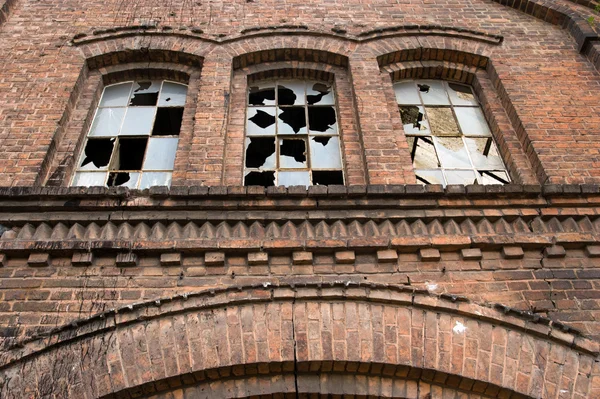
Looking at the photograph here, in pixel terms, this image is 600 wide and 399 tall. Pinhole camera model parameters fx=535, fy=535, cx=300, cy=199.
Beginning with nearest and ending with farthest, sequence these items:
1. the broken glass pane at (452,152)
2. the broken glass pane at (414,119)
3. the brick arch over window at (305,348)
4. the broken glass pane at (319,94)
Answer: the brick arch over window at (305,348)
the broken glass pane at (452,152)
the broken glass pane at (414,119)
the broken glass pane at (319,94)

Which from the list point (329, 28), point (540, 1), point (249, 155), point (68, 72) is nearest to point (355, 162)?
point (249, 155)

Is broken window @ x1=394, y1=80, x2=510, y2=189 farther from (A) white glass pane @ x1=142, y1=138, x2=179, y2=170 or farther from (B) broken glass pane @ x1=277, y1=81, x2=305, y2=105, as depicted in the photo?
(A) white glass pane @ x1=142, y1=138, x2=179, y2=170

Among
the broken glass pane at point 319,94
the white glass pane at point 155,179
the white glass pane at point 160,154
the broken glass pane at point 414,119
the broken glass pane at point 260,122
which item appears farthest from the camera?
the broken glass pane at point 319,94

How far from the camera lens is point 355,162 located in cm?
561

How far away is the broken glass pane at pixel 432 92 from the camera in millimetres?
6762

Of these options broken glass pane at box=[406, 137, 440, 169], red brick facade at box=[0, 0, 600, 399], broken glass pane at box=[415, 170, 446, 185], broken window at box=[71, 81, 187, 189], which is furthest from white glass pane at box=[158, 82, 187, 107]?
broken glass pane at box=[415, 170, 446, 185]

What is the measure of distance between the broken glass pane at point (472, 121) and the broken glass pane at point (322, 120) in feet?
5.05

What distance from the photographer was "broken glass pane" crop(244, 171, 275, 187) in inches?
221

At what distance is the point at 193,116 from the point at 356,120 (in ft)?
6.10

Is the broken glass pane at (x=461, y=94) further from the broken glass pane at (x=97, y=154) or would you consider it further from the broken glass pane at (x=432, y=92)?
the broken glass pane at (x=97, y=154)

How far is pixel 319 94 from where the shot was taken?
6730 mm

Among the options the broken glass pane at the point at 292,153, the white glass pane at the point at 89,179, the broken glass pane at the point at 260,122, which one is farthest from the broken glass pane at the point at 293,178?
the white glass pane at the point at 89,179

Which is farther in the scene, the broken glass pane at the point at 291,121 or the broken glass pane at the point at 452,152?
the broken glass pane at the point at 291,121

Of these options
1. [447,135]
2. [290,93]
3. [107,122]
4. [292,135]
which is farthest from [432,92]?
[107,122]
